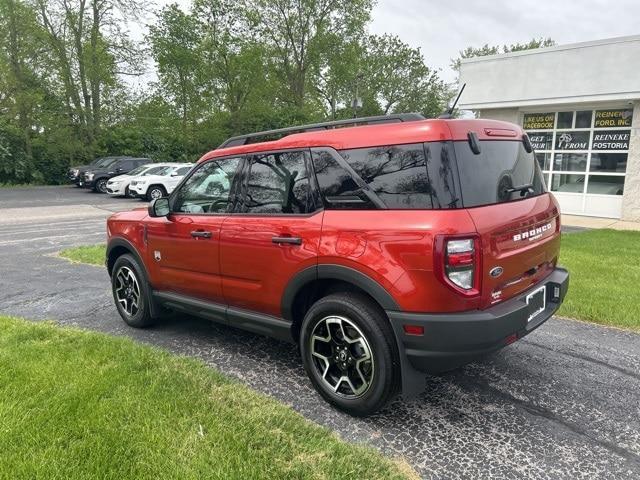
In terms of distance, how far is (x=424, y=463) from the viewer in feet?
8.46

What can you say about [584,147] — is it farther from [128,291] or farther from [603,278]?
[128,291]

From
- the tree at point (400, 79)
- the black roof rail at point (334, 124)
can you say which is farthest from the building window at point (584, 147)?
the tree at point (400, 79)

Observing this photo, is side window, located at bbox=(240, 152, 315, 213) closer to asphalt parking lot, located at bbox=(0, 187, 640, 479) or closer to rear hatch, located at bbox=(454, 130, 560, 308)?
rear hatch, located at bbox=(454, 130, 560, 308)

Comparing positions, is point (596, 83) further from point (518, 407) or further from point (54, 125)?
point (54, 125)

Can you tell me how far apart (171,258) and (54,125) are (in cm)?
2680

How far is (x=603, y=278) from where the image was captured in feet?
20.9

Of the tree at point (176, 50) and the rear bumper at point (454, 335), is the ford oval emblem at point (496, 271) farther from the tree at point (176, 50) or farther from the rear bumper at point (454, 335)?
the tree at point (176, 50)

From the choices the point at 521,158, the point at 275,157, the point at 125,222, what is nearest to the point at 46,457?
the point at 275,157

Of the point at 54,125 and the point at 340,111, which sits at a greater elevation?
the point at 340,111

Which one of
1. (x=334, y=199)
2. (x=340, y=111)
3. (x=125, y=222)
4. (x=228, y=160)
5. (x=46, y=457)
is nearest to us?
(x=46, y=457)

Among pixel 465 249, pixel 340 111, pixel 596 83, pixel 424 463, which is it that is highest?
pixel 340 111

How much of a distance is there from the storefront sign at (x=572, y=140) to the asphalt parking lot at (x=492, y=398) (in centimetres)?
1059

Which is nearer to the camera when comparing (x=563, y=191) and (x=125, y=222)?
(x=125, y=222)

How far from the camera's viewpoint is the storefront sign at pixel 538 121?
14125 mm
